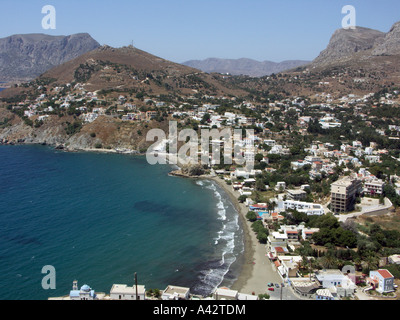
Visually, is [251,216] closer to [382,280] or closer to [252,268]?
[252,268]

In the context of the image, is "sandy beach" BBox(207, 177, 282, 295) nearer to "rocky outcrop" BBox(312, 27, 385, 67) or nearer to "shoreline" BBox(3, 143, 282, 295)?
"shoreline" BBox(3, 143, 282, 295)

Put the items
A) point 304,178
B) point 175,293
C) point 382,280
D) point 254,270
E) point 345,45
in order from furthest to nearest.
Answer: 1. point 345,45
2. point 304,178
3. point 254,270
4. point 382,280
5. point 175,293

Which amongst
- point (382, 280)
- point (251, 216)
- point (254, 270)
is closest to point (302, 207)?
point (251, 216)

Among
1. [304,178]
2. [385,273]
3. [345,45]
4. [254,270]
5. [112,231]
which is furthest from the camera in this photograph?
[345,45]

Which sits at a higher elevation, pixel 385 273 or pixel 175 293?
Result: pixel 385 273

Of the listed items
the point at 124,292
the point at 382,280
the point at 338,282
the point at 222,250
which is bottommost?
the point at 222,250

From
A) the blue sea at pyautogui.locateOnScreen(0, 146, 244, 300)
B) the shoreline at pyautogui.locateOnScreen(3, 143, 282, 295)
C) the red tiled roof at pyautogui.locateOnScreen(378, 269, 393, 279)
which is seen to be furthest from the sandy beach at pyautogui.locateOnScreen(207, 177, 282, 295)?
the red tiled roof at pyautogui.locateOnScreen(378, 269, 393, 279)

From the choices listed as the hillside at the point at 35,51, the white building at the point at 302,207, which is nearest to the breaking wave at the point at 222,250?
the white building at the point at 302,207
